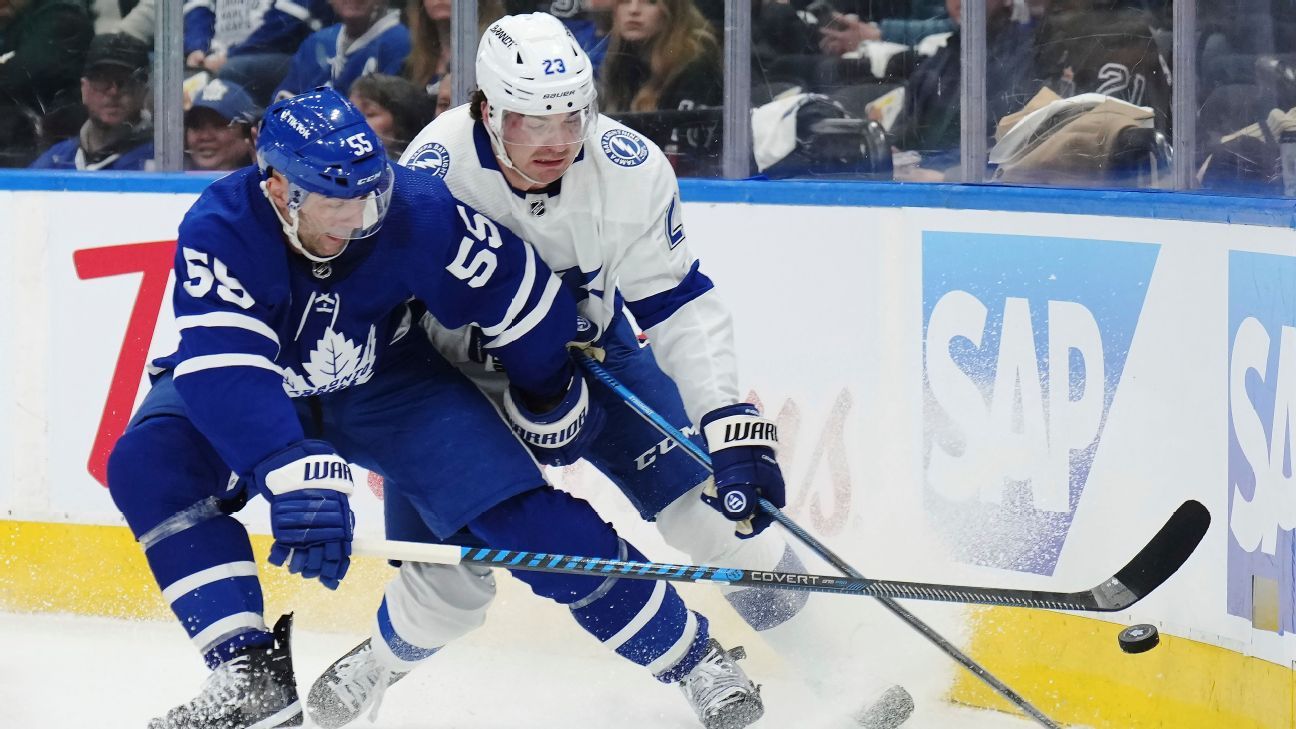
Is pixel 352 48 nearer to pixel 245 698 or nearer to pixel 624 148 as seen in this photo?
pixel 624 148

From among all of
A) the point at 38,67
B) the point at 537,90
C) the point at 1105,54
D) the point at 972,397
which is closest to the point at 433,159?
the point at 537,90

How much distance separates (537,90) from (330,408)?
654 mm

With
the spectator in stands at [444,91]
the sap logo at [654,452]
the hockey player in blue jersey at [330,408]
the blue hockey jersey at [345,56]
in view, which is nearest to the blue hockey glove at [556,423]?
the hockey player in blue jersey at [330,408]

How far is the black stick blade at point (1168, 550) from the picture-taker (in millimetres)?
2570

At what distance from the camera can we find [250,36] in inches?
162

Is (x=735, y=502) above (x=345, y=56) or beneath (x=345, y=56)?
beneath

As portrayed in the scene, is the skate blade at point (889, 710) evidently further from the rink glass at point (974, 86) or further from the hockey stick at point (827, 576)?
the rink glass at point (974, 86)

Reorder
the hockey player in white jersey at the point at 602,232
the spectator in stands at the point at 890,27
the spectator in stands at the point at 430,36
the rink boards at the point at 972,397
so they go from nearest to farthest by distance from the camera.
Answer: the hockey player in white jersey at the point at 602,232
the rink boards at the point at 972,397
the spectator in stands at the point at 890,27
the spectator in stands at the point at 430,36

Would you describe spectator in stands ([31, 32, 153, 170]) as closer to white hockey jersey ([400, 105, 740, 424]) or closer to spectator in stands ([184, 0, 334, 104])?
spectator in stands ([184, 0, 334, 104])

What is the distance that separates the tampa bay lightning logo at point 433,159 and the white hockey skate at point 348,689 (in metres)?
0.97

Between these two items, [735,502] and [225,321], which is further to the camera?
[735,502]

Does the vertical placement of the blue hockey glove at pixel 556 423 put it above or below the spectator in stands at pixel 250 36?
below

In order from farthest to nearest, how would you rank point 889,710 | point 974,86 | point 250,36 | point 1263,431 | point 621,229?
point 250,36 < point 974,86 < point 889,710 < point 621,229 < point 1263,431

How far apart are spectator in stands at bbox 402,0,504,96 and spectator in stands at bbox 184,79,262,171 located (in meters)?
0.46
